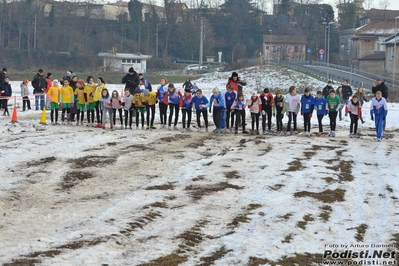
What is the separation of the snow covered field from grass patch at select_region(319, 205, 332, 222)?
55mm

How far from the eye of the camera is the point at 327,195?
14.3 meters

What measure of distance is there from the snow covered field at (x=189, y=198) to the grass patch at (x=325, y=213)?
0.05 m

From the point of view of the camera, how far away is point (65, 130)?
2305 centimetres

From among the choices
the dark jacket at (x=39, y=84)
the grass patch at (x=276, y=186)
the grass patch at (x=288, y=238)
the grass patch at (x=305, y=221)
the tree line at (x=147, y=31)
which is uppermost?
the tree line at (x=147, y=31)

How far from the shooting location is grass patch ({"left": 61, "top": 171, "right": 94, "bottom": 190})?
49.0 feet

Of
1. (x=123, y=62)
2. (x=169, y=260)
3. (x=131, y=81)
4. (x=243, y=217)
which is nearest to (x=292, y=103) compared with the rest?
(x=131, y=81)

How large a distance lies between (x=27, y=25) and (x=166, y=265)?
98325 millimetres

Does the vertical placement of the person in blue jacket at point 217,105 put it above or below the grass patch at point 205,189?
above

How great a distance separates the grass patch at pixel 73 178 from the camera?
14930 millimetres

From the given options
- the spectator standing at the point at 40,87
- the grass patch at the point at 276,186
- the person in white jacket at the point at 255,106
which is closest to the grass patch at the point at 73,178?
the grass patch at the point at 276,186

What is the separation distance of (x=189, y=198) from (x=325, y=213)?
96.7 inches

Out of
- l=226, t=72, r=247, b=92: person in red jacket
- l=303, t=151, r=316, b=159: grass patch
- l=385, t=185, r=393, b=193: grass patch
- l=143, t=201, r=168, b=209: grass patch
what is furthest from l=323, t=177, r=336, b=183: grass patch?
l=226, t=72, r=247, b=92: person in red jacket

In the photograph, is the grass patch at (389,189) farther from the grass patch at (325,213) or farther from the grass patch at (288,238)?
the grass patch at (288,238)

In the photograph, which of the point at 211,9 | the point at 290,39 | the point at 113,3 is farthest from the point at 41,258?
the point at 113,3
